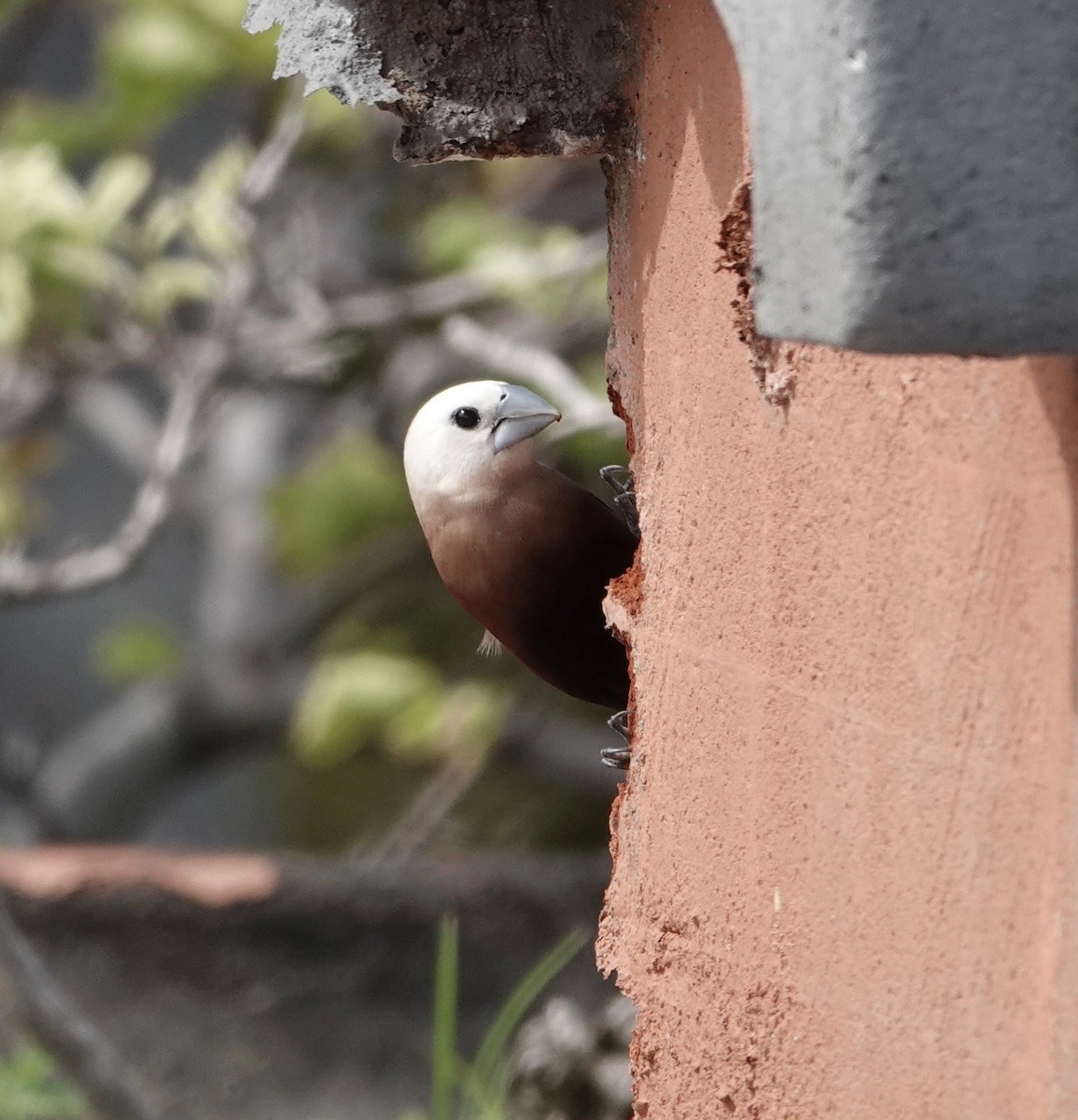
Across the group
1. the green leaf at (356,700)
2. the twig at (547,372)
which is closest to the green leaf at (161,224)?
the twig at (547,372)

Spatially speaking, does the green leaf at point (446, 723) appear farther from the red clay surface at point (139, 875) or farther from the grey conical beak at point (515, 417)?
the grey conical beak at point (515, 417)

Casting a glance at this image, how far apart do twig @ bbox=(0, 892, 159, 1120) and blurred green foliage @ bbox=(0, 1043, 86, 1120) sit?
4cm

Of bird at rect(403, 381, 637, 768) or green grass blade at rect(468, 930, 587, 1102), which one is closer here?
bird at rect(403, 381, 637, 768)

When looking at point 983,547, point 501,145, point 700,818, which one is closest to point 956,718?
point 983,547

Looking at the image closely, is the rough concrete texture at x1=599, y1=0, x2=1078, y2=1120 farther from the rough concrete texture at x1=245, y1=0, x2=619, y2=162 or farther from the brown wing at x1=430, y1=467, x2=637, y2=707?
the brown wing at x1=430, y1=467, x2=637, y2=707

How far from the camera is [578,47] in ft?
4.85

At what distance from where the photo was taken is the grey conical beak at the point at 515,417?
78.9 inches

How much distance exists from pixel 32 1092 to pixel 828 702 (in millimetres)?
1639

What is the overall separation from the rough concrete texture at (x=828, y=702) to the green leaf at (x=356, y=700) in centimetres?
196

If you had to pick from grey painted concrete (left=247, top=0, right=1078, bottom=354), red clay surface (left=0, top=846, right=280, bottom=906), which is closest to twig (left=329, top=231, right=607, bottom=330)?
red clay surface (left=0, top=846, right=280, bottom=906)

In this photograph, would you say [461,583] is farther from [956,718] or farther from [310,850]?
[310,850]

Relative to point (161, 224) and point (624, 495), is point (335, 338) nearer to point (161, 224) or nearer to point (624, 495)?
point (161, 224)

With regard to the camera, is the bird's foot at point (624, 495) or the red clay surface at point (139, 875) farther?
the red clay surface at point (139, 875)

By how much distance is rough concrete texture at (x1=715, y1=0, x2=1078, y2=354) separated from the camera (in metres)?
0.78
